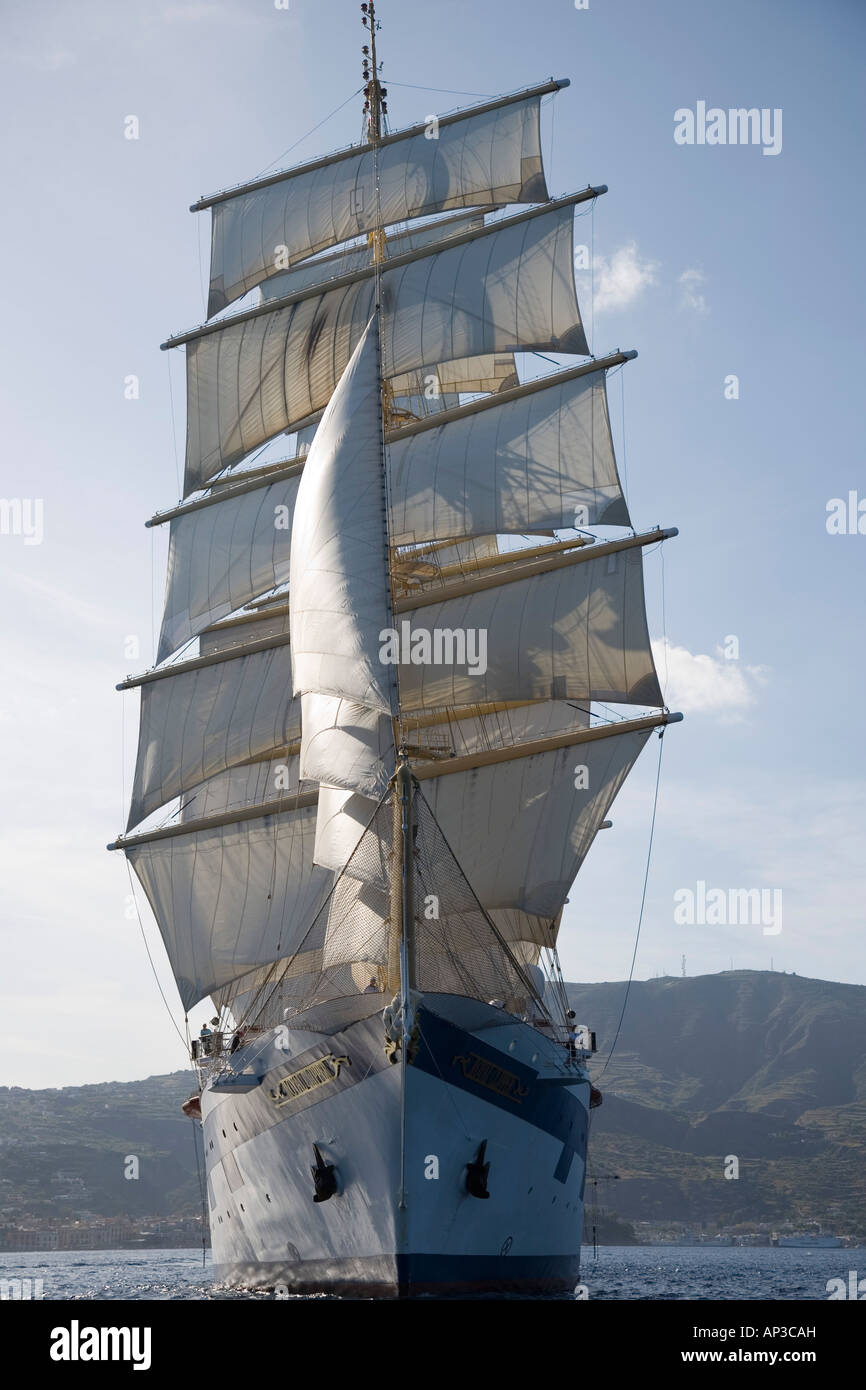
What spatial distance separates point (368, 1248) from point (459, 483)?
77.4 ft

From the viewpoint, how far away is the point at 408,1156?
2794 cm

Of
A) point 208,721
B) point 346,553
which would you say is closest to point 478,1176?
point 346,553

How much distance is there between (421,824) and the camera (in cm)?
3191

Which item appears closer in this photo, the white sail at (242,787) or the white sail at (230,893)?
the white sail at (230,893)

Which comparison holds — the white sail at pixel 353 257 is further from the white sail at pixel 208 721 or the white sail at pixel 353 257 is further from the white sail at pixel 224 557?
the white sail at pixel 208 721

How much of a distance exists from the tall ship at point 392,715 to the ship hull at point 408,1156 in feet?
0.30

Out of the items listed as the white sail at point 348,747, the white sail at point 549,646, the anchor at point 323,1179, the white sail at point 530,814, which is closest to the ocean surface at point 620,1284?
the anchor at point 323,1179

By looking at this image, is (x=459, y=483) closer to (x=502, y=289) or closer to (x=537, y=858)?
(x=502, y=289)

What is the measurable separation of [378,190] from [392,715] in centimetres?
2747

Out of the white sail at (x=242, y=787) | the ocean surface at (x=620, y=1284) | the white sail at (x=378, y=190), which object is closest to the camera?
the ocean surface at (x=620, y=1284)

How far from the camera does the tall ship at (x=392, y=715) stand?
30.0 meters

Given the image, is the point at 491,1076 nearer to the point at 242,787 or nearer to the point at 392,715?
the point at 392,715
